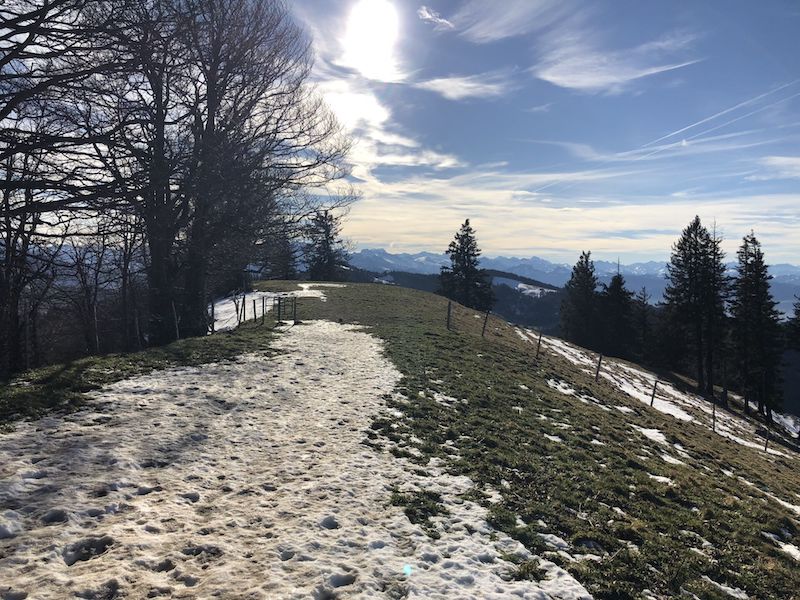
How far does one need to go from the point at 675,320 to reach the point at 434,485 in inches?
1877

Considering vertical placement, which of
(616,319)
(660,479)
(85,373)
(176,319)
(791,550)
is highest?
(176,319)

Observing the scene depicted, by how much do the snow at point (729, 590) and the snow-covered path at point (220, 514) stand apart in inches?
95.7

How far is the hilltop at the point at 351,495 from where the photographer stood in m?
5.23

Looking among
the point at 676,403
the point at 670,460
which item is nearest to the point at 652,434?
the point at 670,460

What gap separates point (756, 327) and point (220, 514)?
5108 cm

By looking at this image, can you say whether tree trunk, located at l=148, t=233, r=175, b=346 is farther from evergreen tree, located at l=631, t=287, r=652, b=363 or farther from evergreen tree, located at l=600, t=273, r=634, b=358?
evergreen tree, located at l=631, t=287, r=652, b=363

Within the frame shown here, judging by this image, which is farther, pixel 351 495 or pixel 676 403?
pixel 676 403

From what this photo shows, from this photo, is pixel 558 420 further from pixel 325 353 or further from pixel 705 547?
pixel 325 353

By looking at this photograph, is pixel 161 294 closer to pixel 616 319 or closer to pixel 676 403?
pixel 676 403

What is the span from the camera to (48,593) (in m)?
4.32

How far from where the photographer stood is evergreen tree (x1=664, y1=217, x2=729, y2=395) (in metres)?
40.3

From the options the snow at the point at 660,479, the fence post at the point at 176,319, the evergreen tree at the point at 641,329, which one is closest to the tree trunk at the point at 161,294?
the fence post at the point at 176,319

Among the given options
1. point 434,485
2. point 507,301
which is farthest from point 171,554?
point 507,301

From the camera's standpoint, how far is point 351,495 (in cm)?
726
